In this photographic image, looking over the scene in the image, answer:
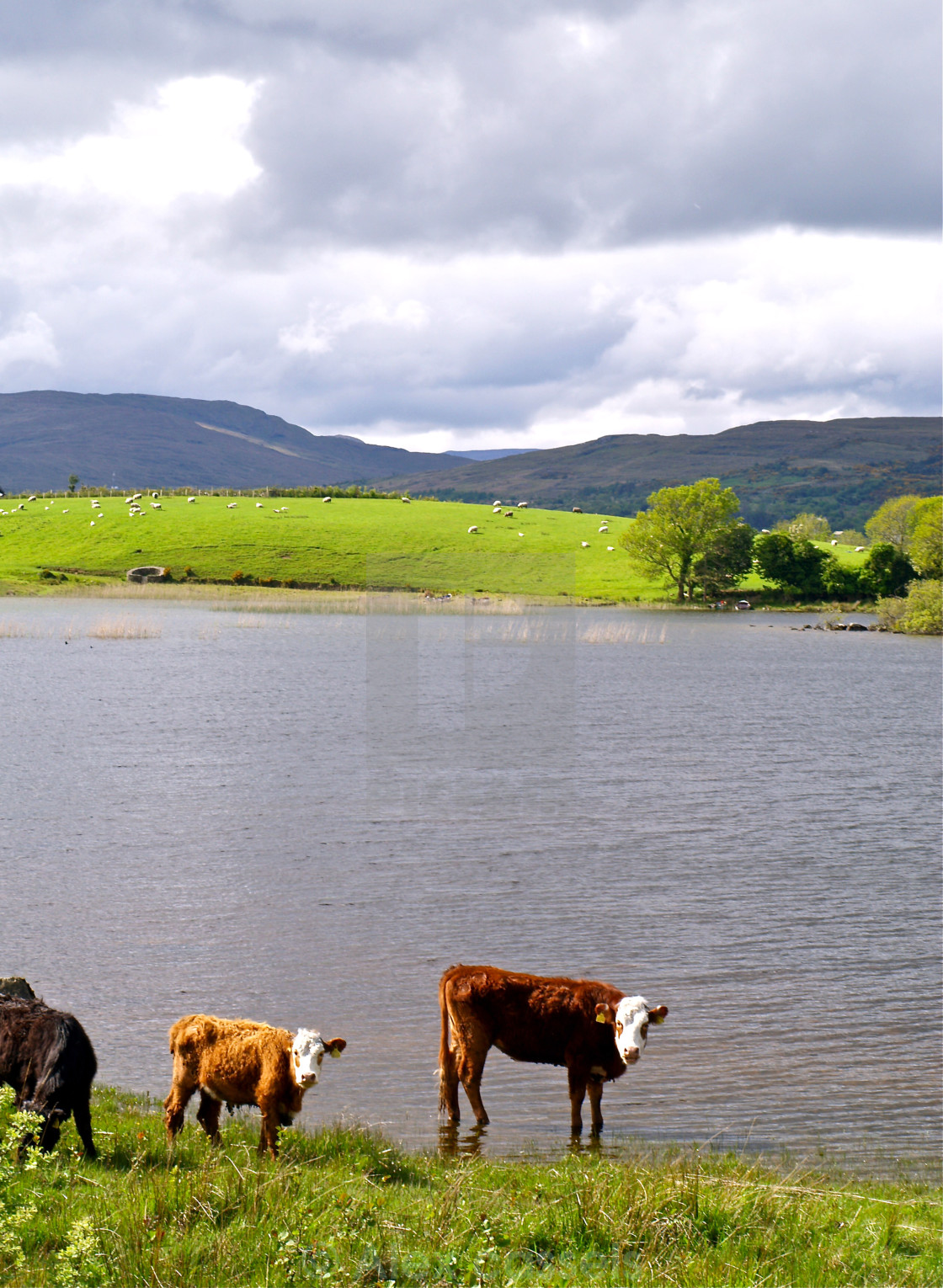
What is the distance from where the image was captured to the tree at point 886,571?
120875mm

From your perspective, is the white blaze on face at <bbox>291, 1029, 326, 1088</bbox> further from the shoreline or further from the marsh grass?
the shoreline

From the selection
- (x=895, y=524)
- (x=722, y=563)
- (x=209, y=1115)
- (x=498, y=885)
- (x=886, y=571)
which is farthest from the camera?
(x=895, y=524)

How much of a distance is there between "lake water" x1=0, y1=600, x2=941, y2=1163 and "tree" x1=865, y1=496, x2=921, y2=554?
97613 millimetres

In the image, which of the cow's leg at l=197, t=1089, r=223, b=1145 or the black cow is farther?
the cow's leg at l=197, t=1089, r=223, b=1145

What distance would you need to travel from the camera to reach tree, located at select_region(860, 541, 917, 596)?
120875 millimetres

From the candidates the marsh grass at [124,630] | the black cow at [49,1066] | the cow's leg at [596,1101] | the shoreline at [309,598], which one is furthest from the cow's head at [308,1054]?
the shoreline at [309,598]

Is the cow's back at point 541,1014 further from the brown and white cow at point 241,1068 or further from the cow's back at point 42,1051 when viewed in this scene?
the cow's back at point 42,1051

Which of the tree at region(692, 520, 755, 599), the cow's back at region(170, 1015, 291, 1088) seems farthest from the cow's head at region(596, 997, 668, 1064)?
the tree at region(692, 520, 755, 599)

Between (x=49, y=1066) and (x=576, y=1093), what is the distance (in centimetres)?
457

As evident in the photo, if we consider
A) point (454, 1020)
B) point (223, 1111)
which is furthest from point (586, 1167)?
point (223, 1111)

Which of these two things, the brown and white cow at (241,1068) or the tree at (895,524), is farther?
the tree at (895,524)

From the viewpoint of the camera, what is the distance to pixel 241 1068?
8.55 m

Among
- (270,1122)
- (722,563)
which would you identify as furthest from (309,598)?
(270,1122)

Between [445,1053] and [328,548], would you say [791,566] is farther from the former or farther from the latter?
[445,1053]
